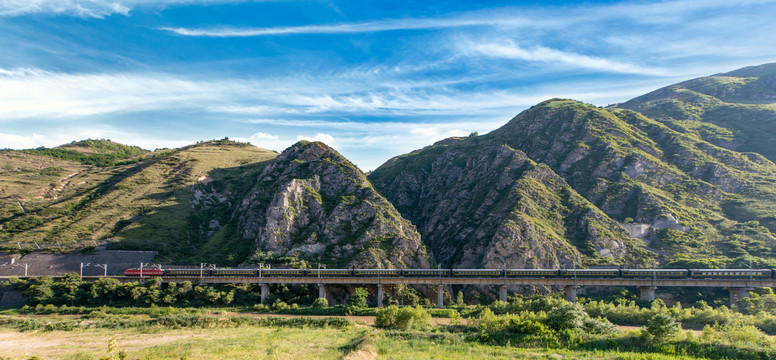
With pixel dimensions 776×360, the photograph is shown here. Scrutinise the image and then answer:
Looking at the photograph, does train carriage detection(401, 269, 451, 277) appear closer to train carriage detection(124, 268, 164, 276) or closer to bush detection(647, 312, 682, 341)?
bush detection(647, 312, 682, 341)

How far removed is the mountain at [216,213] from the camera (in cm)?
9062

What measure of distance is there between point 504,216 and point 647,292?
3298 cm

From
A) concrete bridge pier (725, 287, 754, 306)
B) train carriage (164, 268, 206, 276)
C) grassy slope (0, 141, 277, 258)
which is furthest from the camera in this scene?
grassy slope (0, 141, 277, 258)

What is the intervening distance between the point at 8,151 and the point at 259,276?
165638 millimetres

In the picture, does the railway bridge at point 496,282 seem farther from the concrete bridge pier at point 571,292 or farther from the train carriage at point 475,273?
the train carriage at point 475,273

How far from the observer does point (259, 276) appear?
7531cm

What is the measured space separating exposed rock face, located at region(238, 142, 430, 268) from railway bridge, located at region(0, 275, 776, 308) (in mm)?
10327

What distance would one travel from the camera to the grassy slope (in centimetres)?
9588

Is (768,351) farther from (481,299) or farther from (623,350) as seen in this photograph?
(481,299)

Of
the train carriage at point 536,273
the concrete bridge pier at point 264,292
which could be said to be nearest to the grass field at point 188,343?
the concrete bridge pier at point 264,292

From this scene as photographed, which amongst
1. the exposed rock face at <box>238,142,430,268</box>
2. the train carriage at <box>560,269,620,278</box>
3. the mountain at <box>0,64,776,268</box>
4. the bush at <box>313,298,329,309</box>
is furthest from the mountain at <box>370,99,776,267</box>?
the bush at <box>313,298,329,309</box>

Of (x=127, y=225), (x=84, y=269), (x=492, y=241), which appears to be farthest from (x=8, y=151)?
(x=492, y=241)

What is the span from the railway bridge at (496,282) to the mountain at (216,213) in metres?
10.6

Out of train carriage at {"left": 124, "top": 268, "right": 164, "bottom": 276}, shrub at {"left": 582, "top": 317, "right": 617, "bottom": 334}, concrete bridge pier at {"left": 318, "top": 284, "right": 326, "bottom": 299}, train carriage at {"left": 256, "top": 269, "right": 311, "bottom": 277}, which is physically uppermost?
train carriage at {"left": 124, "top": 268, "right": 164, "bottom": 276}
